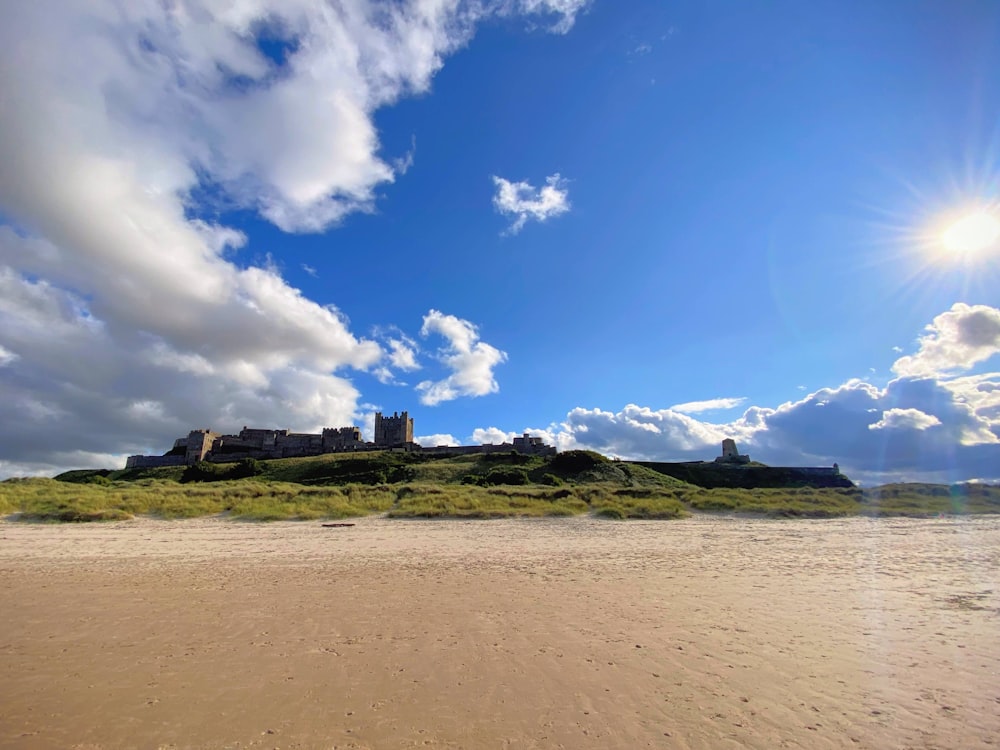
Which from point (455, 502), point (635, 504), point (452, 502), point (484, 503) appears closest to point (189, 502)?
point (452, 502)

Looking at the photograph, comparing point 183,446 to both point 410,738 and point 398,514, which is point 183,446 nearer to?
point 398,514

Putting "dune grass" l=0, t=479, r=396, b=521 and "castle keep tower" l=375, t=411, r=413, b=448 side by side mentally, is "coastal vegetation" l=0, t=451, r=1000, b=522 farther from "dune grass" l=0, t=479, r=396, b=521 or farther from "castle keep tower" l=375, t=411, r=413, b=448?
"castle keep tower" l=375, t=411, r=413, b=448

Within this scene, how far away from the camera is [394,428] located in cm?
10094

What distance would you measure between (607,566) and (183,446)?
9789 cm

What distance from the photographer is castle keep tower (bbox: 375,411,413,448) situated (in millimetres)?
99812

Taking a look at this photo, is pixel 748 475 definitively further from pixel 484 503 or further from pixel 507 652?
pixel 507 652

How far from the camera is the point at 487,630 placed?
752 cm

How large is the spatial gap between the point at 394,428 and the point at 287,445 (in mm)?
20157

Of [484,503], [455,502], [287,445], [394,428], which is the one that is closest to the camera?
[455,502]

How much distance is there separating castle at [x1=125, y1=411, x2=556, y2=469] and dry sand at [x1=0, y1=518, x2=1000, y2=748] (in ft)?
204

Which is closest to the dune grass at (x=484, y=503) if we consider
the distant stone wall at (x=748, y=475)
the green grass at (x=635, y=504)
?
the green grass at (x=635, y=504)

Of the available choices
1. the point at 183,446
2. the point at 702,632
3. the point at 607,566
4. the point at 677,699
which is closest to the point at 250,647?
the point at 677,699

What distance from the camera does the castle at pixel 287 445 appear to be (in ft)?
265

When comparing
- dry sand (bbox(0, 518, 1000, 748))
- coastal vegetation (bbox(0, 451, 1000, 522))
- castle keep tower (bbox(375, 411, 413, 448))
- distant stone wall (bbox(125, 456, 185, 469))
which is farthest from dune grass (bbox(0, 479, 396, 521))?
castle keep tower (bbox(375, 411, 413, 448))
